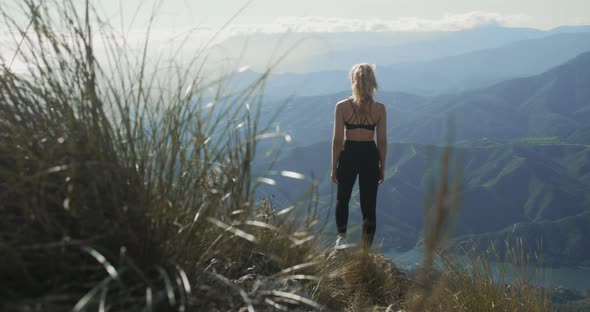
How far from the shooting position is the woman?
496 centimetres

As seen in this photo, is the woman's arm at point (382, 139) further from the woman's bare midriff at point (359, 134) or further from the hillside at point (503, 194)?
the hillside at point (503, 194)

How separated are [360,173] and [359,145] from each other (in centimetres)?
30

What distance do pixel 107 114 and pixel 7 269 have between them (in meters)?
0.65

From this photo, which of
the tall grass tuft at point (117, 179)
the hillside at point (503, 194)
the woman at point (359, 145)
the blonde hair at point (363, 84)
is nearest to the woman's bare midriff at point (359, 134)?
the woman at point (359, 145)

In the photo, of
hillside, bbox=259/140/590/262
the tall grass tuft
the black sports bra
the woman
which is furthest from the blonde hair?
hillside, bbox=259/140/590/262

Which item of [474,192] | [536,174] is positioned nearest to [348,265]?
[474,192]

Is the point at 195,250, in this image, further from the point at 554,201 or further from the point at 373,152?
the point at 554,201

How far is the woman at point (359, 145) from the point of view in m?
4.96

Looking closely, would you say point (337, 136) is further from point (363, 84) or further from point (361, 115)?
point (363, 84)

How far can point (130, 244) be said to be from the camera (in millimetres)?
1650

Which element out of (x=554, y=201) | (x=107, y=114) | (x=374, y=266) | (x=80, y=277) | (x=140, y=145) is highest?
(x=107, y=114)

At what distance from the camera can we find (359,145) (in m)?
5.10

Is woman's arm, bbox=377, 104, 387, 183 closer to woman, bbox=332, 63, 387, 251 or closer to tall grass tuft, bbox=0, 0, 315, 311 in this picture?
woman, bbox=332, 63, 387, 251

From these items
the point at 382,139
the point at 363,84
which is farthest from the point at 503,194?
the point at 363,84
